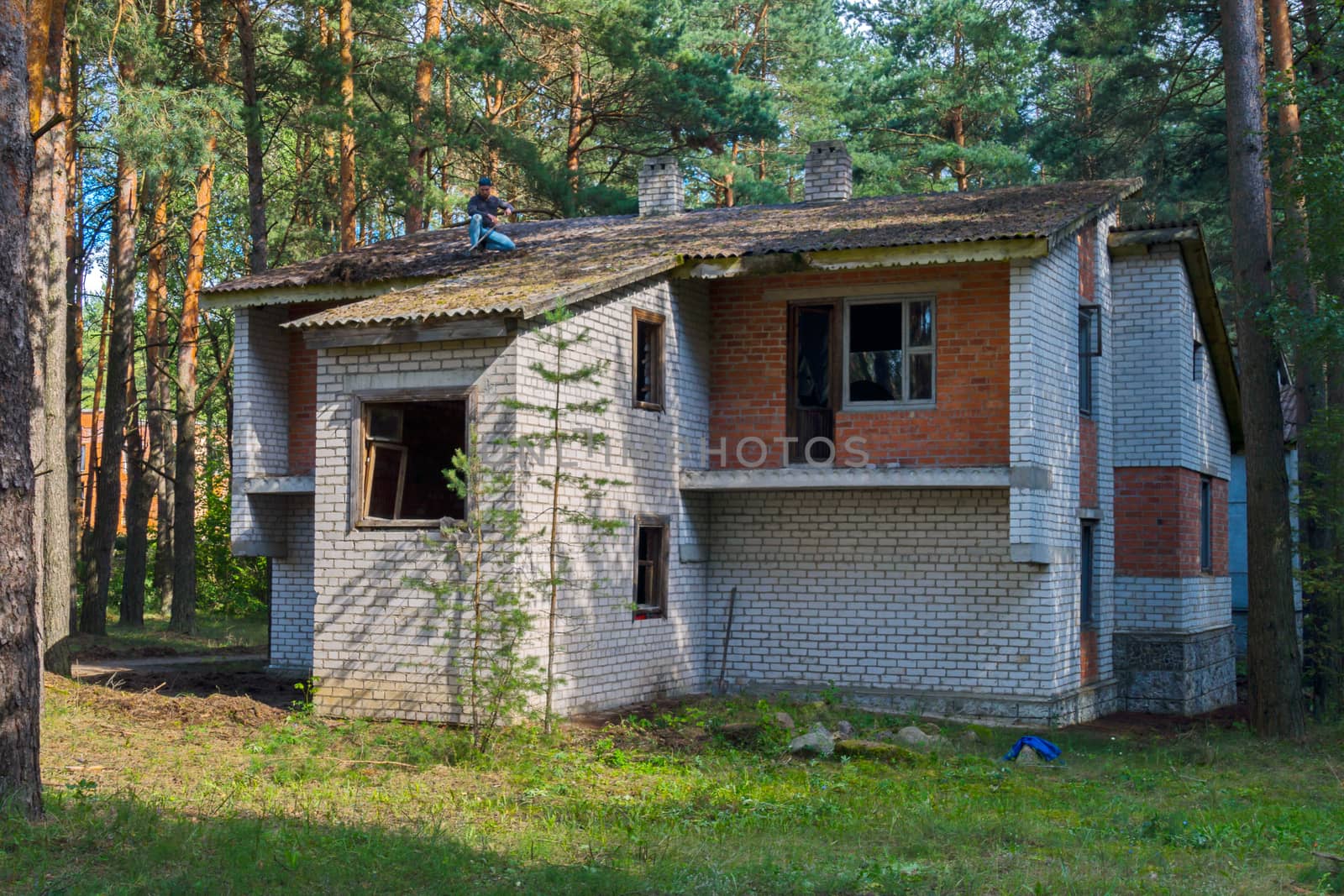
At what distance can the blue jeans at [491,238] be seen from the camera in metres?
18.0


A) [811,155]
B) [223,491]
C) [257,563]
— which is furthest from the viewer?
[223,491]

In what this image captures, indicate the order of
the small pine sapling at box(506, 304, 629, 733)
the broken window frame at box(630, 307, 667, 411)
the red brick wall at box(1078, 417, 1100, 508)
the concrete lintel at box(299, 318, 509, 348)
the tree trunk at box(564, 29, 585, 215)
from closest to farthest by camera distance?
1. the small pine sapling at box(506, 304, 629, 733)
2. the concrete lintel at box(299, 318, 509, 348)
3. the broken window frame at box(630, 307, 667, 411)
4. the red brick wall at box(1078, 417, 1100, 508)
5. the tree trunk at box(564, 29, 585, 215)

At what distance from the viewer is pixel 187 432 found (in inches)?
1085

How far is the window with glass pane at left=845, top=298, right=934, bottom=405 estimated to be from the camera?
15.8m

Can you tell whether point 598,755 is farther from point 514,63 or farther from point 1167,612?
point 514,63

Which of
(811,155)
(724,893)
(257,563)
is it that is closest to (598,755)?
(724,893)

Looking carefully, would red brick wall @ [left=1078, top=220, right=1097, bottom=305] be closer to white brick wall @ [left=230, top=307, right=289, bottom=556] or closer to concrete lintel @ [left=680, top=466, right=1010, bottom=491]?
concrete lintel @ [left=680, top=466, right=1010, bottom=491]

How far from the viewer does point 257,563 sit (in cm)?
3781

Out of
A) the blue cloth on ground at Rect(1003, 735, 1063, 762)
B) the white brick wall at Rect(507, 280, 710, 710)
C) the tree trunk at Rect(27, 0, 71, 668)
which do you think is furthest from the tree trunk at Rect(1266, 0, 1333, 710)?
the tree trunk at Rect(27, 0, 71, 668)

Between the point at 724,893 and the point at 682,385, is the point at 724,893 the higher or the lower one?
the lower one

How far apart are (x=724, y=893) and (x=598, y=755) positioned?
4.76 meters

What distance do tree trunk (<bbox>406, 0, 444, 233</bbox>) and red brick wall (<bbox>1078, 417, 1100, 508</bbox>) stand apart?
1408 centimetres

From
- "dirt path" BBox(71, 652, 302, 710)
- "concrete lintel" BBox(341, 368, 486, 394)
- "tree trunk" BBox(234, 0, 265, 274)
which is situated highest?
"tree trunk" BBox(234, 0, 265, 274)

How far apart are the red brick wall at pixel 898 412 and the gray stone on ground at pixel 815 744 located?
423cm
